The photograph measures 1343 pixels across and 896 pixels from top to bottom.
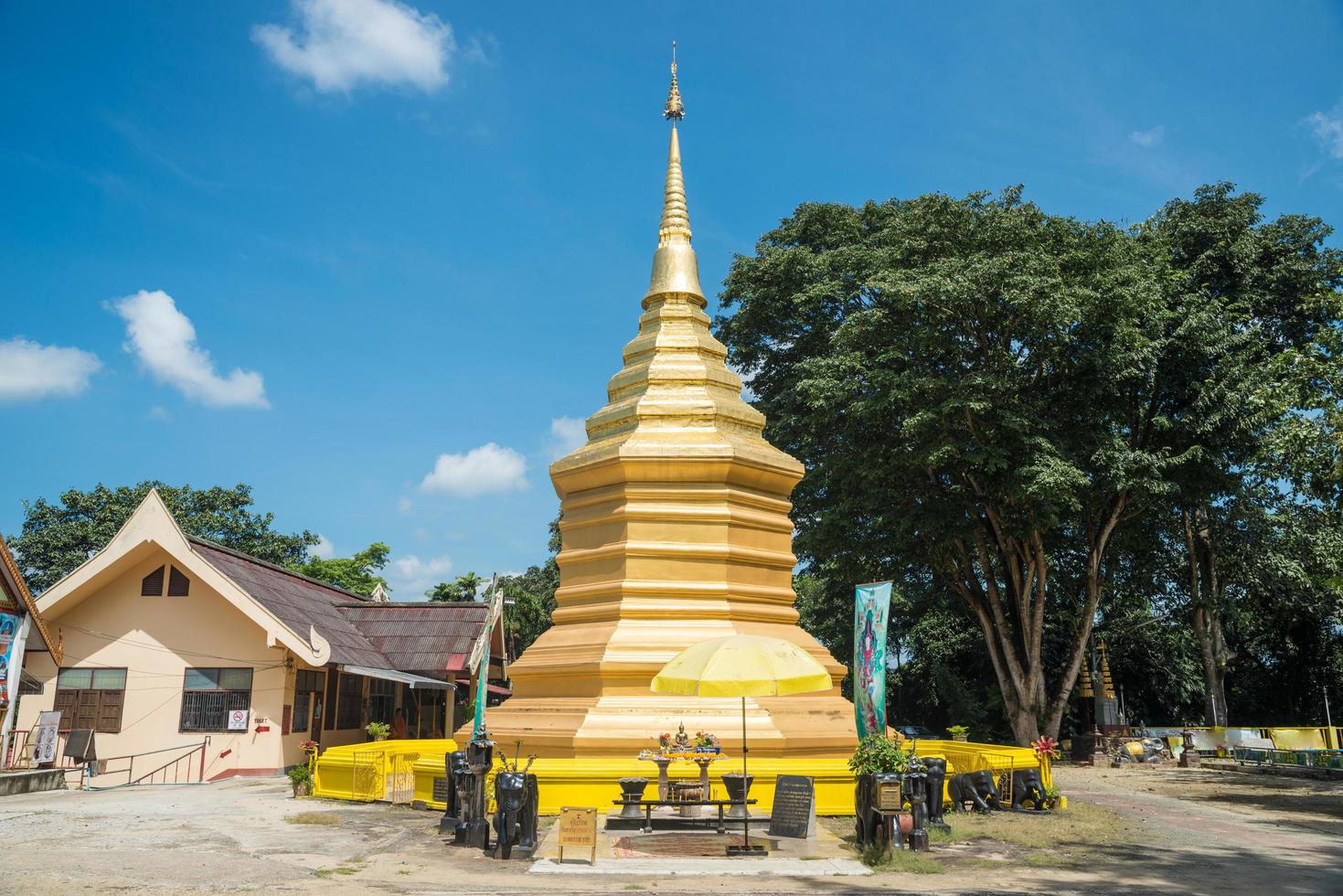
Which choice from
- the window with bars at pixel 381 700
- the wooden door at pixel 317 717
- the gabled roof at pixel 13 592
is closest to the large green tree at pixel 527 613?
the window with bars at pixel 381 700

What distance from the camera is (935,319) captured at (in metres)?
24.4

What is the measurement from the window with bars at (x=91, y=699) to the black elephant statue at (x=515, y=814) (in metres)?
14.7

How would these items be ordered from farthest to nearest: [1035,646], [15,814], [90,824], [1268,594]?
[1268,594] → [1035,646] → [15,814] → [90,824]

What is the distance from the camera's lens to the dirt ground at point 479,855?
890 cm

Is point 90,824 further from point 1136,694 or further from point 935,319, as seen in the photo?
point 1136,694

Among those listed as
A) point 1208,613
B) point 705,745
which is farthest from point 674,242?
point 1208,613

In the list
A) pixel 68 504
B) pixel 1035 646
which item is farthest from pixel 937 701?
pixel 68 504

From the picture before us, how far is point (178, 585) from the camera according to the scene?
22.1m

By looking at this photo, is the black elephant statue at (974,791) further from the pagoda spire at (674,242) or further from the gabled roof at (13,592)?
the gabled roof at (13,592)

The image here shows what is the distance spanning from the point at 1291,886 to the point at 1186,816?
21.2ft

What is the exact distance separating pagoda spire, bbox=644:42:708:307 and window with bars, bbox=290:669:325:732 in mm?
11337

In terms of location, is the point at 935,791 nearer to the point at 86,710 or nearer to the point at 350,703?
the point at 350,703

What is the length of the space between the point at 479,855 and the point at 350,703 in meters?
15.9

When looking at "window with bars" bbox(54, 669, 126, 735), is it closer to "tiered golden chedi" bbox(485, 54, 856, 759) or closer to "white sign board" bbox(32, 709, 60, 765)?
"white sign board" bbox(32, 709, 60, 765)
